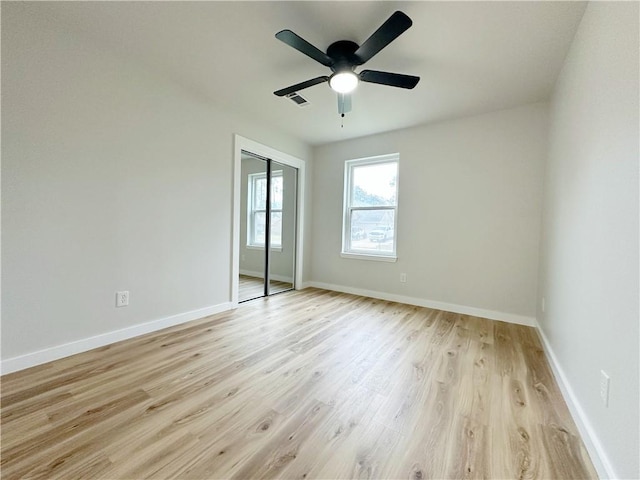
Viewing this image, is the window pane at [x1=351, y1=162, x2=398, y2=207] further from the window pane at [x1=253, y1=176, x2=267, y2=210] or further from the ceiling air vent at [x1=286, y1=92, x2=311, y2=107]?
the ceiling air vent at [x1=286, y1=92, x2=311, y2=107]

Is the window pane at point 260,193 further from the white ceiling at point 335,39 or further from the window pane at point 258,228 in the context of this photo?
the white ceiling at point 335,39

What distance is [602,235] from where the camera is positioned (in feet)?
4.16

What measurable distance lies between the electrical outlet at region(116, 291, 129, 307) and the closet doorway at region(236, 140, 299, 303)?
169 cm

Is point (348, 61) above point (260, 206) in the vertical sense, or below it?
above

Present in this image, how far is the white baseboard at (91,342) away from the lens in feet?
5.97

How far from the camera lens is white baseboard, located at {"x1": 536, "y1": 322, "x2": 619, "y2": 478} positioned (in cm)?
110

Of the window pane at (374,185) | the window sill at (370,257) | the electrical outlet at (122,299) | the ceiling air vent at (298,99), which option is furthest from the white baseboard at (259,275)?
the ceiling air vent at (298,99)

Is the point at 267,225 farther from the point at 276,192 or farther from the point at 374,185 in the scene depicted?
the point at 374,185

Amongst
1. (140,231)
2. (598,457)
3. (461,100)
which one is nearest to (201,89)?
(140,231)

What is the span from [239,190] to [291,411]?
8.59 ft

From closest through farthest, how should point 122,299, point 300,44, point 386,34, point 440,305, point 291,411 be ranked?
point 291,411, point 386,34, point 300,44, point 122,299, point 440,305

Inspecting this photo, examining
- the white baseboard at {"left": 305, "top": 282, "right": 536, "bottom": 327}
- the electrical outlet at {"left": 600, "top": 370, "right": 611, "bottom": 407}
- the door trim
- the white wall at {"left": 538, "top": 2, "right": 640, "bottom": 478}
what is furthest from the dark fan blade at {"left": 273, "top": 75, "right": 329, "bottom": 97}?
the white baseboard at {"left": 305, "top": 282, "right": 536, "bottom": 327}

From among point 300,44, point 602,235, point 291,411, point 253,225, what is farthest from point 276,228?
point 602,235

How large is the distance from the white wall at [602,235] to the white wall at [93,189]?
10.5 feet
